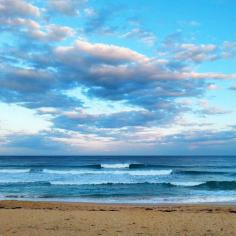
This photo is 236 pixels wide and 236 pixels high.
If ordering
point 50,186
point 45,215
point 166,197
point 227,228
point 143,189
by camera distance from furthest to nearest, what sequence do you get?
point 50,186, point 143,189, point 166,197, point 45,215, point 227,228

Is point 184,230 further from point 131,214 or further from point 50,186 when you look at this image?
point 50,186

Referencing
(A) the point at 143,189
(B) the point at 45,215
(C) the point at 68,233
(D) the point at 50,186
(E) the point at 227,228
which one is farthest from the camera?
(D) the point at 50,186

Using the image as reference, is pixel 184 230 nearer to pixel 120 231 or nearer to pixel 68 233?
pixel 120 231

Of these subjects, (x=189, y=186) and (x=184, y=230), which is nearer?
(x=184, y=230)

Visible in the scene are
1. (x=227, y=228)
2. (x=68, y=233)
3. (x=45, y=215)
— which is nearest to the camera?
(x=68, y=233)

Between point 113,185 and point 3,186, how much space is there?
26.0 ft

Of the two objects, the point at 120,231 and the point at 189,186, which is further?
the point at 189,186

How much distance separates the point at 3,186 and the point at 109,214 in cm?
1560

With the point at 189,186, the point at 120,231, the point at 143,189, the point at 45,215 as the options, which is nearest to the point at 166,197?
the point at 143,189

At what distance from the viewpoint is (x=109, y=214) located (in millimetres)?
12766

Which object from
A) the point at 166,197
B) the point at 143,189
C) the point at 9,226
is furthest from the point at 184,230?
the point at 143,189

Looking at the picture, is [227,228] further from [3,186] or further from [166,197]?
[3,186]

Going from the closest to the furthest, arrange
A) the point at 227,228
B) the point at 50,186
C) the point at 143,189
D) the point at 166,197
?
the point at 227,228, the point at 166,197, the point at 143,189, the point at 50,186

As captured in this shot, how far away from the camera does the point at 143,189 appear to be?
24453 millimetres
